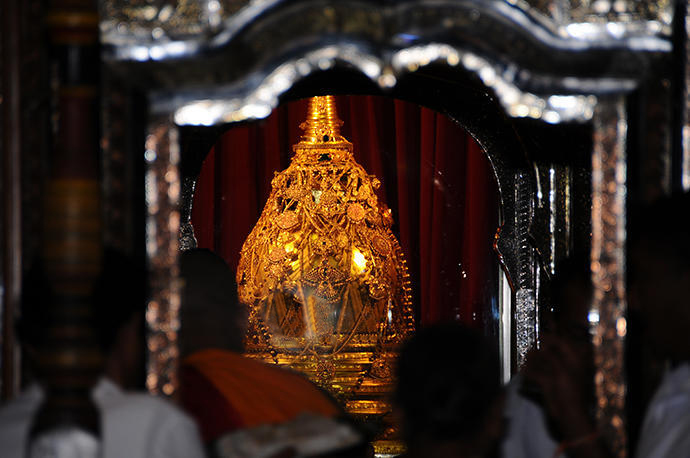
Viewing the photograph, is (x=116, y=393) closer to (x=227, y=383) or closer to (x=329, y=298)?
(x=227, y=383)

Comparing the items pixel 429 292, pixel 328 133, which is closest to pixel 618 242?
pixel 328 133

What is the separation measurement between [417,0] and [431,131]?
1852 millimetres

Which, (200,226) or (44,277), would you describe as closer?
(44,277)

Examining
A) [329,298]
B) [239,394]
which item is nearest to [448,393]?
[239,394]

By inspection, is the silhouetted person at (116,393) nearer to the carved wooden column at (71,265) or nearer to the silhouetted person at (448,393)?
the carved wooden column at (71,265)

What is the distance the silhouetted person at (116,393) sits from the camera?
60.6 inches

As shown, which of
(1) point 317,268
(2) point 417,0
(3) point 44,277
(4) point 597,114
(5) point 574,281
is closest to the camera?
(3) point 44,277

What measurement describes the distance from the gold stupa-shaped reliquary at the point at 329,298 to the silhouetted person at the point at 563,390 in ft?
2.58

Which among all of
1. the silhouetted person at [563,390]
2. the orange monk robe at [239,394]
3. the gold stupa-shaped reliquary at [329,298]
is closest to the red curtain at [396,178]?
the gold stupa-shaped reliquary at [329,298]

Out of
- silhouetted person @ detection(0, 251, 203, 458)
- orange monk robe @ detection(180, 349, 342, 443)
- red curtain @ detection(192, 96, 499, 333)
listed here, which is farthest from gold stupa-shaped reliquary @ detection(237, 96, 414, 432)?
silhouetted person @ detection(0, 251, 203, 458)

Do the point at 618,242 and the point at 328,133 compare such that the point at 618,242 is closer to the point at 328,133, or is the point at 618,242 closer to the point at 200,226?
the point at 328,133

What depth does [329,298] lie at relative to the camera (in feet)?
10.2

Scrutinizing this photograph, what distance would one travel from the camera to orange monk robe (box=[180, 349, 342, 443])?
6.43 feet

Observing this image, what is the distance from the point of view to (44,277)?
5.08 ft
